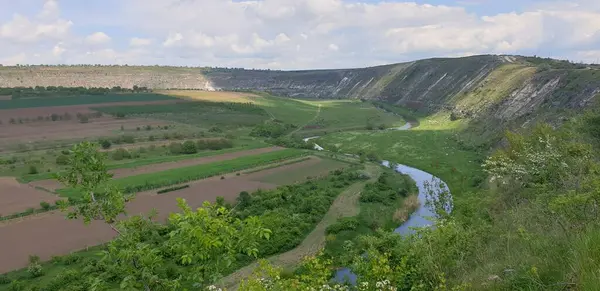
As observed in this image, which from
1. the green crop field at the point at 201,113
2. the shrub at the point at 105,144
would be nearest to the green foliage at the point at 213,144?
the shrub at the point at 105,144

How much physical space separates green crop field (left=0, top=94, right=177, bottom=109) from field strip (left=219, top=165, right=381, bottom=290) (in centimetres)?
10828

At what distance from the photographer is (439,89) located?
157 m

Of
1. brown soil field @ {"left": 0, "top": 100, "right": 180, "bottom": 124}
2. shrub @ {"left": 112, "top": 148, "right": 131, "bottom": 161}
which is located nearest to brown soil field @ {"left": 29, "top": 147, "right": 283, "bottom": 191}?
shrub @ {"left": 112, "top": 148, "right": 131, "bottom": 161}

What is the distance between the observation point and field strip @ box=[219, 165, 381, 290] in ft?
110

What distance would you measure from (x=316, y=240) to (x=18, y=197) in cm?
3621

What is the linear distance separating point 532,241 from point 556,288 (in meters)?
3.80

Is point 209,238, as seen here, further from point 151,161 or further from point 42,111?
point 42,111

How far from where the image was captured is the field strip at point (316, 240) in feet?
110

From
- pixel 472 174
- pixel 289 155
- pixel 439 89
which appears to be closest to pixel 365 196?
pixel 472 174

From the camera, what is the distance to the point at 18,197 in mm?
50688

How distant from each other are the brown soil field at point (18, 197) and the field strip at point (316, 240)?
2794 cm

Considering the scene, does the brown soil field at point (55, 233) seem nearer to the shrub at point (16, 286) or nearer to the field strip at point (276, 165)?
the shrub at point (16, 286)

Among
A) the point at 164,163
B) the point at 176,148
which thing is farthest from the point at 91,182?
the point at 176,148

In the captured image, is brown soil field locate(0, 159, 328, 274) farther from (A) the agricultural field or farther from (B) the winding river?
(B) the winding river
